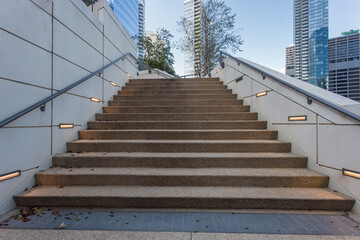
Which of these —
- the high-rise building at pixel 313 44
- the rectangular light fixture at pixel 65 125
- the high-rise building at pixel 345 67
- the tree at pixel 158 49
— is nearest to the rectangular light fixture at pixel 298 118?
the rectangular light fixture at pixel 65 125

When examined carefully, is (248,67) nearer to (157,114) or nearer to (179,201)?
(157,114)

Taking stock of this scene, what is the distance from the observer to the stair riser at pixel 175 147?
2.83 meters

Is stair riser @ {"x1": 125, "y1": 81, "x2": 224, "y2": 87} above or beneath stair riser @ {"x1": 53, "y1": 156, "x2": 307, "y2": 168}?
above

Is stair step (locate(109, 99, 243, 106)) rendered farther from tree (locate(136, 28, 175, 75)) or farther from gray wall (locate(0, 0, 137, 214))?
tree (locate(136, 28, 175, 75))

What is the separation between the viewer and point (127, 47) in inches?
236

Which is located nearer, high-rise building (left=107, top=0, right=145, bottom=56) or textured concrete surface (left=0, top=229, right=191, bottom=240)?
textured concrete surface (left=0, top=229, right=191, bottom=240)

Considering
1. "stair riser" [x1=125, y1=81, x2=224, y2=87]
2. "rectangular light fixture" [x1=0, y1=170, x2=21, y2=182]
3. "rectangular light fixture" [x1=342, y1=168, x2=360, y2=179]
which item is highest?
"stair riser" [x1=125, y1=81, x2=224, y2=87]

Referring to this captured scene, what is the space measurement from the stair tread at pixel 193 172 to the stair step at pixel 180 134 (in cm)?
80

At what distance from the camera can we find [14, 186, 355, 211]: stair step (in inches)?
76.5

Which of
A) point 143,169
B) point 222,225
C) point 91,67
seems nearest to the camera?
point 222,225

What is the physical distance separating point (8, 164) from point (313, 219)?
12.0 ft

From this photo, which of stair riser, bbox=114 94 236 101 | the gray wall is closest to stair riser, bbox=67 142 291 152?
the gray wall

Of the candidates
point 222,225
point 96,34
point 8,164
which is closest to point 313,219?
point 222,225

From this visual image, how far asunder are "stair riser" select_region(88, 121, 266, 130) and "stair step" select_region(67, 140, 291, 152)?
616 mm
